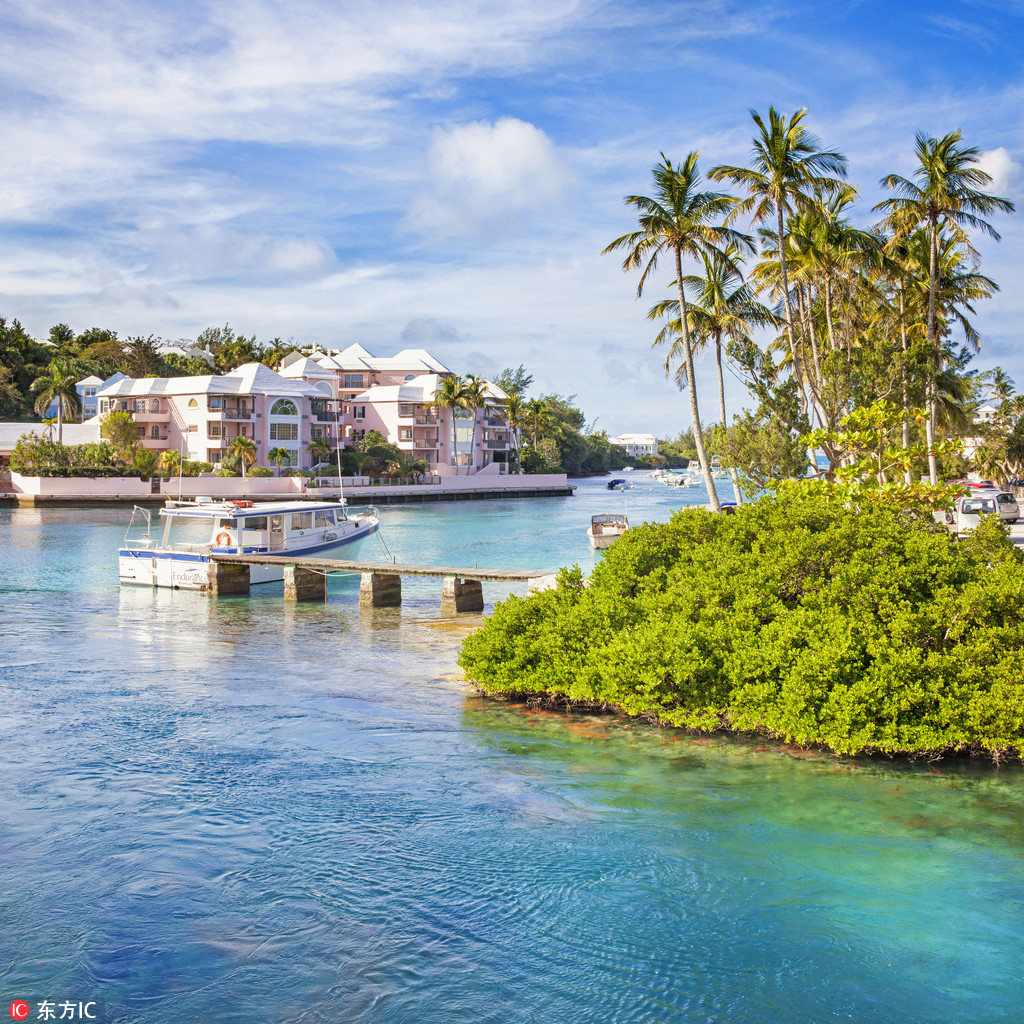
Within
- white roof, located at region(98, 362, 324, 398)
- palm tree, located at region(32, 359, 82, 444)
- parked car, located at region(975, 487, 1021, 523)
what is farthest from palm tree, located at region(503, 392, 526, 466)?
parked car, located at region(975, 487, 1021, 523)

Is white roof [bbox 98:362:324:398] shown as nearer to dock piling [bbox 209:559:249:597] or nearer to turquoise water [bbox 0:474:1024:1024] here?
dock piling [bbox 209:559:249:597]

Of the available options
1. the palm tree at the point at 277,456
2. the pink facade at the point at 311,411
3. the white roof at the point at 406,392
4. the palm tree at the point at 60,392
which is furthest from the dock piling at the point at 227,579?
the white roof at the point at 406,392

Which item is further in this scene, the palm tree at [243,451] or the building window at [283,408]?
the building window at [283,408]

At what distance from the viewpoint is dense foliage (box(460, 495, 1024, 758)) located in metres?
12.1

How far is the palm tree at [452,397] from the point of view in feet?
349

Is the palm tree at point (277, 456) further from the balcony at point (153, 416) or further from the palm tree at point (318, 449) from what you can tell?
the balcony at point (153, 416)

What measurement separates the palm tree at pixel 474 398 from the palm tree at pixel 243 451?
28.2 meters

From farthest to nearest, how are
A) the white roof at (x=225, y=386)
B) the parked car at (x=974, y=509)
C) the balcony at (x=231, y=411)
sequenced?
the white roof at (x=225, y=386), the balcony at (x=231, y=411), the parked car at (x=974, y=509)

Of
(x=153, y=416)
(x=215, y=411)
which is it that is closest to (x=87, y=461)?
(x=153, y=416)

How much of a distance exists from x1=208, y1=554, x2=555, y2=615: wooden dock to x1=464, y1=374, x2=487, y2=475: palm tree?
249ft

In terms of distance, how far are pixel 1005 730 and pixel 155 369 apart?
121 m

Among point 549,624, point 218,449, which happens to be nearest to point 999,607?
point 549,624

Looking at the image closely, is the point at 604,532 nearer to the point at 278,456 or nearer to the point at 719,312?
the point at 719,312

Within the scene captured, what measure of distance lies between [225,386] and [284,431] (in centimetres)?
695
